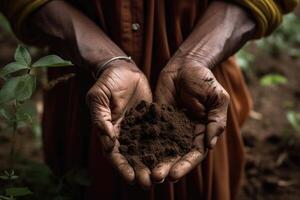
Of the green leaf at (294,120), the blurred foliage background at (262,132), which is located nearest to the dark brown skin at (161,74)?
the blurred foliage background at (262,132)

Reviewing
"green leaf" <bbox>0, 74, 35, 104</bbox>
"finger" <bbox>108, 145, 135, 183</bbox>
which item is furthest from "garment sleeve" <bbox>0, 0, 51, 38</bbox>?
"finger" <bbox>108, 145, 135, 183</bbox>

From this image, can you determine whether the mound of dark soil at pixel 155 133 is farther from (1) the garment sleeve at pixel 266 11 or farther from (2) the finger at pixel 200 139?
(1) the garment sleeve at pixel 266 11

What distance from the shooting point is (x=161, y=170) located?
1575mm

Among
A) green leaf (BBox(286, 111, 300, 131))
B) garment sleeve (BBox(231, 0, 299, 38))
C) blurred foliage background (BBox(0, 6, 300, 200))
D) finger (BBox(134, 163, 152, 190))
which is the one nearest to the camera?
finger (BBox(134, 163, 152, 190))

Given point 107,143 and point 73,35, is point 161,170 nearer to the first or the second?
point 107,143

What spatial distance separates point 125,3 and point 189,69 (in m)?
0.29

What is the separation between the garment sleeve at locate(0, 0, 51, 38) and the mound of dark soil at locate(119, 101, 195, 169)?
46 cm

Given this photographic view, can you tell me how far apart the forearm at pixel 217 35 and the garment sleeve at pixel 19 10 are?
18.6 inches

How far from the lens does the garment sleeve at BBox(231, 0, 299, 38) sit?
189cm

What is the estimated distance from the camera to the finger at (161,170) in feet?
5.11

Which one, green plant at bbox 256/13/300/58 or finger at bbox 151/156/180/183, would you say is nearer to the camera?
finger at bbox 151/156/180/183

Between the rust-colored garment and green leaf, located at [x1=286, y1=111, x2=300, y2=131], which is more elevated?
the rust-colored garment

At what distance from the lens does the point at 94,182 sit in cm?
192

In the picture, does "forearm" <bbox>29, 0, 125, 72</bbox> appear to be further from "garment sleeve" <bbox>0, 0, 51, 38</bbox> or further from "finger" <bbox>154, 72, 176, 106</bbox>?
"finger" <bbox>154, 72, 176, 106</bbox>
